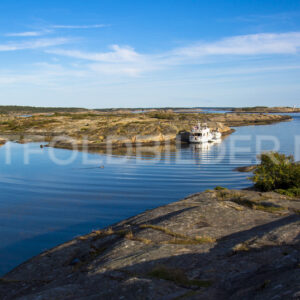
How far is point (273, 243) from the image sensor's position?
37.6 ft

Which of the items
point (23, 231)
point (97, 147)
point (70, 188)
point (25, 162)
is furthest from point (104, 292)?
point (97, 147)

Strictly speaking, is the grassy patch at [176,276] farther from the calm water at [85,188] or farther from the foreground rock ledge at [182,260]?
the calm water at [85,188]

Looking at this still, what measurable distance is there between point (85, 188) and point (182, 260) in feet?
77.6

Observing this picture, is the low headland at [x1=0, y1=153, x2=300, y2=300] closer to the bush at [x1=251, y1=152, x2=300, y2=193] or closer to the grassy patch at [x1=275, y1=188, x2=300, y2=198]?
the grassy patch at [x1=275, y1=188, x2=300, y2=198]

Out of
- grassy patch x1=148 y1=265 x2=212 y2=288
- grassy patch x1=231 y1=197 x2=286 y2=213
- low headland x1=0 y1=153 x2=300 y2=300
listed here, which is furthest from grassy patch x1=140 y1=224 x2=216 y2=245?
grassy patch x1=231 y1=197 x2=286 y2=213

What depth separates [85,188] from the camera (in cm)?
3319

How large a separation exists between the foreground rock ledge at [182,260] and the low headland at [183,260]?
1.1 inches

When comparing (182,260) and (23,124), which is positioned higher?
(23,124)

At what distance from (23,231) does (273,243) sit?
1507cm

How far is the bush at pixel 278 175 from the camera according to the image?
76.7ft

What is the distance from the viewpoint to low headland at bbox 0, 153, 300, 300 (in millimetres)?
8625

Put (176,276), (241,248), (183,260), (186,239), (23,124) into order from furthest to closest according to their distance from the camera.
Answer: (23,124) < (186,239) < (241,248) < (183,260) < (176,276)

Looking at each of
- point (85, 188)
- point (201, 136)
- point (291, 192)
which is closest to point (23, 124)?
point (201, 136)

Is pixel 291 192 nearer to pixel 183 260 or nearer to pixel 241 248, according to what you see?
pixel 241 248
